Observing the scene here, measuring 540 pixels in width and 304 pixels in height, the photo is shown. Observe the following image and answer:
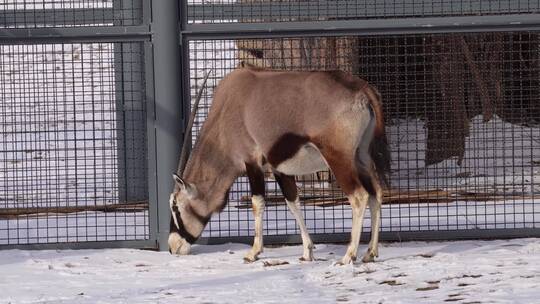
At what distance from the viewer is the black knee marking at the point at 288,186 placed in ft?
30.0

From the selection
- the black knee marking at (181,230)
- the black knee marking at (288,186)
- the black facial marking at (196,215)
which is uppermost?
the black knee marking at (288,186)

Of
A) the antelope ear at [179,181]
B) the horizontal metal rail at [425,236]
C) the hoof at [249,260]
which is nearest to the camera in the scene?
the hoof at [249,260]

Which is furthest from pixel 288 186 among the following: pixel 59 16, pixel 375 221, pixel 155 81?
pixel 59 16

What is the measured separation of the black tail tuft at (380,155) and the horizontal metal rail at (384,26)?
109 cm

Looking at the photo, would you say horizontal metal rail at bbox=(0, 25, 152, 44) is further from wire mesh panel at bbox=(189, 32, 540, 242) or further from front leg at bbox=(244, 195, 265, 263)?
front leg at bbox=(244, 195, 265, 263)

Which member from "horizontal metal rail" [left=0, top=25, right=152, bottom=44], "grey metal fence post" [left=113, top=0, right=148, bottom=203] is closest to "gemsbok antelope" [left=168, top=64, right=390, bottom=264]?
"horizontal metal rail" [left=0, top=25, right=152, bottom=44]

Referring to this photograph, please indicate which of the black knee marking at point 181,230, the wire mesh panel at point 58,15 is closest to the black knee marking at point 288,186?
the black knee marking at point 181,230

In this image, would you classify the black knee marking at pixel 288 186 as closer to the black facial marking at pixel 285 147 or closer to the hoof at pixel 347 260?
the black facial marking at pixel 285 147

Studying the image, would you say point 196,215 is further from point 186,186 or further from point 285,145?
point 285,145

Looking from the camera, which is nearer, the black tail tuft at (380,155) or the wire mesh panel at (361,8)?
the black tail tuft at (380,155)

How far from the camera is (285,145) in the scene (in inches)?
343

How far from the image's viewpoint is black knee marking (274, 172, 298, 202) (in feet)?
30.0

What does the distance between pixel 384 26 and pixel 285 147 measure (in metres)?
1.44

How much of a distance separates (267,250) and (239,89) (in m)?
1.35
